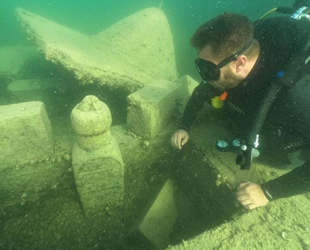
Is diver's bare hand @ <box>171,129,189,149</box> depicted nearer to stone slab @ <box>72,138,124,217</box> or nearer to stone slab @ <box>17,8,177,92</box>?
stone slab @ <box>72,138,124,217</box>

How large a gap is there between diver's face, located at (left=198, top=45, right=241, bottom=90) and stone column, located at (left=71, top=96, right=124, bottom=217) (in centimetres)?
113

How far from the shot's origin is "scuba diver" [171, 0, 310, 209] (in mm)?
1885

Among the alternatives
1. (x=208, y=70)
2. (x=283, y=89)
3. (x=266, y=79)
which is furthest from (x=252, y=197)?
(x=208, y=70)

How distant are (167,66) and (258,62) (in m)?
3.67

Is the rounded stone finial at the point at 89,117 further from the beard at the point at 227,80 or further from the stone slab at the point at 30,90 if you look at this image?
the stone slab at the point at 30,90

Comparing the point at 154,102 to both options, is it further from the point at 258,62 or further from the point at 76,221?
the point at 76,221

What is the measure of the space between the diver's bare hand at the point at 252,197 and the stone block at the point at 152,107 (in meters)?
1.33

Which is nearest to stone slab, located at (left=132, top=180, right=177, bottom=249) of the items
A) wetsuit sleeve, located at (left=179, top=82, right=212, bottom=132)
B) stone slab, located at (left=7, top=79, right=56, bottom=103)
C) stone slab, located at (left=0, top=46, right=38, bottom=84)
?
wetsuit sleeve, located at (left=179, top=82, right=212, bottom=132)

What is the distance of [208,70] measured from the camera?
2.16 m

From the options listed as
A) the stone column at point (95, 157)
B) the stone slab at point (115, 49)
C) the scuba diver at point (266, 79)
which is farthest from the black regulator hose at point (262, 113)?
the stone slab at point (115, 49)

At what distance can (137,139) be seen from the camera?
3.09 meters

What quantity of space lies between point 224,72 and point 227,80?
0.11 meters

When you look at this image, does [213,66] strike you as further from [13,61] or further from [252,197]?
[13,61]

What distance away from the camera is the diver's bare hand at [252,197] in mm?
2068
